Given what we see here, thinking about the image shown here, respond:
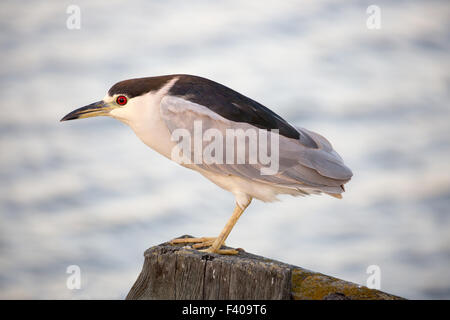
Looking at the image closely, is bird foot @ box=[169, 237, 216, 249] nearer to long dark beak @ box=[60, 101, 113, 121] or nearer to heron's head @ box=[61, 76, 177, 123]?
heron's head @ box=[61, 76, 177, 123]

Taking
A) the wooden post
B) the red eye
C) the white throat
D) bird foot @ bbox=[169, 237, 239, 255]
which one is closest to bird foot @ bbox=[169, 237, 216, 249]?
bird foot @ bbox=[169, 237, 239, 255]

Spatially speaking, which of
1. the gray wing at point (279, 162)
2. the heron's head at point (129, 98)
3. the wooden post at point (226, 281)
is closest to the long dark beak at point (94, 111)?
the heron's head at point (129, 98)

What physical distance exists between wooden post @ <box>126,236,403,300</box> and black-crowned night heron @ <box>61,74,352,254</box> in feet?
2.83

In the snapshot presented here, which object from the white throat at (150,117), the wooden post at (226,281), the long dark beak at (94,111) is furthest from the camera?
the long dark beak at (94,111)

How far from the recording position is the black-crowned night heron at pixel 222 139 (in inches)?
220

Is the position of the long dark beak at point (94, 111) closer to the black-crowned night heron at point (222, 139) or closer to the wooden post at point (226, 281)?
the black-crowned night heron at point (222, 139)

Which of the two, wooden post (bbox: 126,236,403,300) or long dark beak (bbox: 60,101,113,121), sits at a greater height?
long dark beak (bbox: 60,101,113,121)

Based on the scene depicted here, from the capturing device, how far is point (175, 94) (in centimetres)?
564

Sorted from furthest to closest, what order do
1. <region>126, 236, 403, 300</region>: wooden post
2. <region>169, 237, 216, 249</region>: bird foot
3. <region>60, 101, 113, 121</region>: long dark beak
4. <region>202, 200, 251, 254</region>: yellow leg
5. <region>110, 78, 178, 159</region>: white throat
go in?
<region>60, 101, 113, 121</region>: long dark beak → <region>110, 78, 178, 159</region>: white throat → <region>169, 237, 216, 249</region>: bird foot → <region>202, 200, 251, 254</region>: yellow leg → <region>126, 236, 403, 300</region>: wooden post

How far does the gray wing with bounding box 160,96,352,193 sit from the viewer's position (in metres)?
5.55

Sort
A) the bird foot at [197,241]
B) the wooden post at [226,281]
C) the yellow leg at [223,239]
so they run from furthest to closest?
1. the bird foot at [197,241]
2. the yellow leg at [223,239]
3. the wooden post at [226,281]

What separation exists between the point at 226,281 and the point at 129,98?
88.3 inches

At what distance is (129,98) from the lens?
5.71 meters

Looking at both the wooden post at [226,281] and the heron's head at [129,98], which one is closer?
the wooden post at [226,281]
